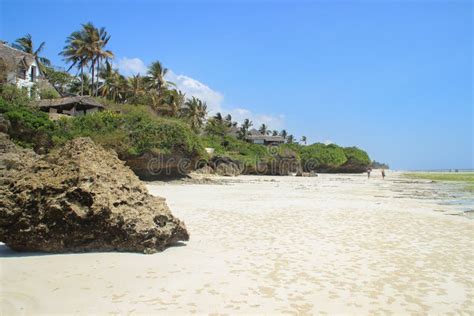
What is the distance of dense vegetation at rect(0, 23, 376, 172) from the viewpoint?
2536cm

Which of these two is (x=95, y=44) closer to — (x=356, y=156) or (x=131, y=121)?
(x=131, y=121)

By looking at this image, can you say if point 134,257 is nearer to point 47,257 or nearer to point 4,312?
point 47,257

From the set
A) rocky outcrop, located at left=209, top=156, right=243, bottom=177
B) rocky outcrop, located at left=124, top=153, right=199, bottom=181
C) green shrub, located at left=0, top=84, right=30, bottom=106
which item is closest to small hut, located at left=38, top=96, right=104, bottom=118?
green shrub, located at left=0, top=84, right=30, bottom=106

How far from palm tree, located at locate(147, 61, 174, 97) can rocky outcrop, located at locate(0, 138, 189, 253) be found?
4880 centimetres

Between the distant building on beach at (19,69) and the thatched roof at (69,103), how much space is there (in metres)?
1.86

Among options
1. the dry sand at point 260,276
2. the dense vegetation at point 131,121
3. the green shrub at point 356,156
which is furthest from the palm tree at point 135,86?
the dry sand at point 260,276

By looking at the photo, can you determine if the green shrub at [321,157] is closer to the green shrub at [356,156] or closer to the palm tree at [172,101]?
the green shrub at [356,156]

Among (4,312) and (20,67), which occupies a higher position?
(20,67)

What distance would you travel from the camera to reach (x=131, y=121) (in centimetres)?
3005

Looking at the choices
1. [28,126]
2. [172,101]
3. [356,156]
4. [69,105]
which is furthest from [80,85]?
[356,156]

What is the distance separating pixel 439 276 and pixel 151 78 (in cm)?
5306

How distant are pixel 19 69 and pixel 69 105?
8051mm

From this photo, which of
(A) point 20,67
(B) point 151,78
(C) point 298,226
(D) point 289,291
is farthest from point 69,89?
(D) point 289,291

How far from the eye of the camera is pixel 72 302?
464 cm
